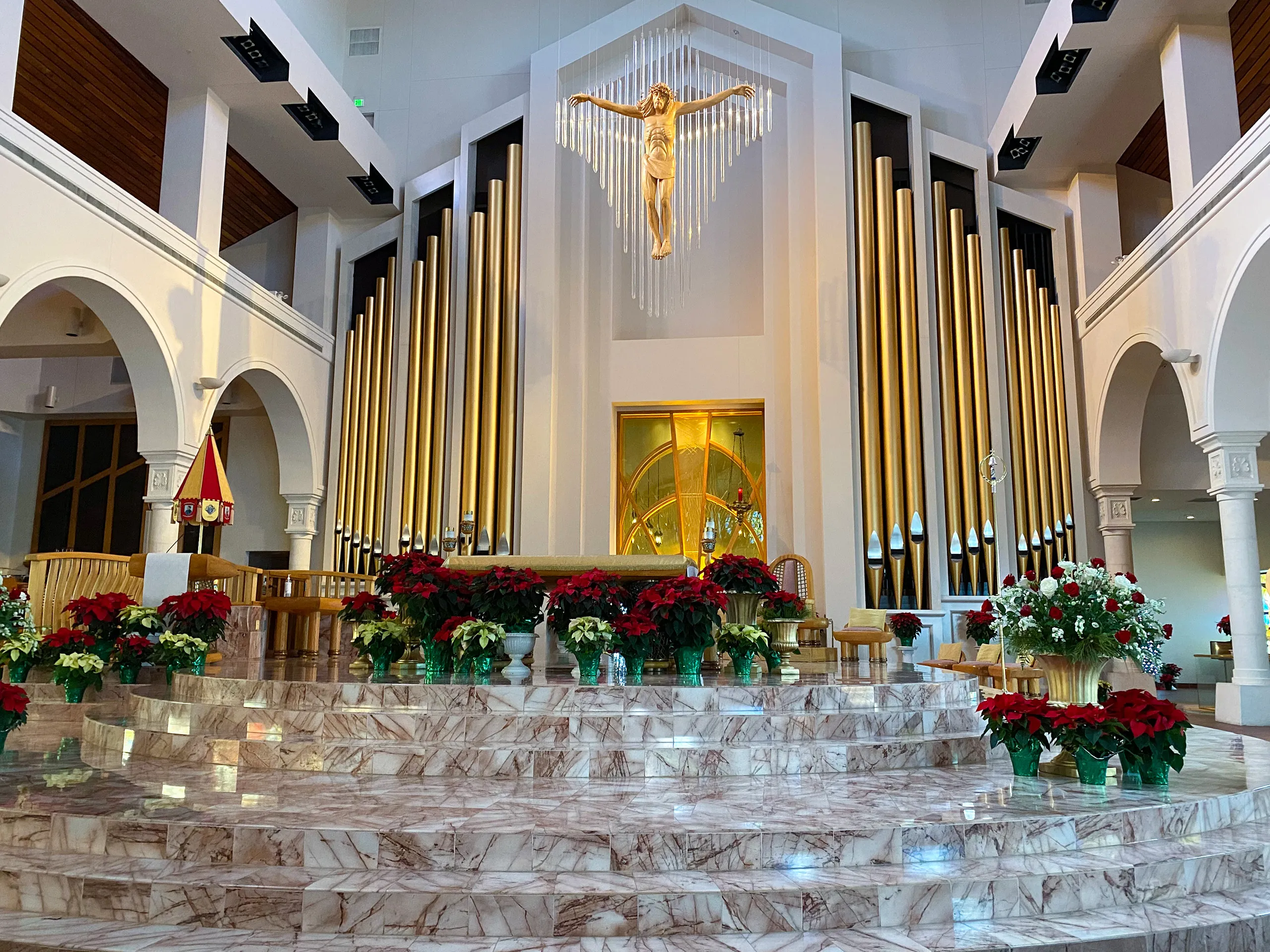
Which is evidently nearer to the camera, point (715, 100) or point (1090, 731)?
point (1090, 731)

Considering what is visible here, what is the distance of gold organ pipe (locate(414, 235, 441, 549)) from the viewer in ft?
35.6

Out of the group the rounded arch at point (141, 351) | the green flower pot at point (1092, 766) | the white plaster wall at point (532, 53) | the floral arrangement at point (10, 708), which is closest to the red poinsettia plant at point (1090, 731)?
the green flower pot at point (1092, 766)

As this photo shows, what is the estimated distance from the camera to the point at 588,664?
17.3 feet

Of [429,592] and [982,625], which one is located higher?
[429,592]

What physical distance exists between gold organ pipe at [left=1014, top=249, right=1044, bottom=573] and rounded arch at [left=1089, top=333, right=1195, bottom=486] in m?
0.59

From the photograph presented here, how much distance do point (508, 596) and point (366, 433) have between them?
6.25 meters

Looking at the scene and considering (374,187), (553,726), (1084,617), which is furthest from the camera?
(374,187)

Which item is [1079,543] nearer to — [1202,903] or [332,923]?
[1202,903]

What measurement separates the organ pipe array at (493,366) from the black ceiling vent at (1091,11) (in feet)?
19.5

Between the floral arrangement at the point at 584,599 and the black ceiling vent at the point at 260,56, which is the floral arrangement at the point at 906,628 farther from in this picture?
the black ceiling vent at the point at 260,56

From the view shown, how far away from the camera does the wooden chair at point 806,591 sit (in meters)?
8.45

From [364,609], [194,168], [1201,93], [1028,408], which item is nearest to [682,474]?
[1028,408]

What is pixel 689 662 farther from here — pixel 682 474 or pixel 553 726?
pixel 682 474

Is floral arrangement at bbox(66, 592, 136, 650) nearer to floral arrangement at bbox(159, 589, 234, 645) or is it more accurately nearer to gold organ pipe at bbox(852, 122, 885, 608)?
floral arrangement at bbox(159, 589, 234, 645)
